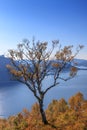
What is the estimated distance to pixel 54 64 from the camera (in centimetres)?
2109

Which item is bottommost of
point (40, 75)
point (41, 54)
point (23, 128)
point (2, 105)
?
point (2, 105)

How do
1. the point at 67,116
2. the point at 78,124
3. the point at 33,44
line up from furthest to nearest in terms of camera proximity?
the point at 67,116 < the point at 33,44 < the point at 78,124

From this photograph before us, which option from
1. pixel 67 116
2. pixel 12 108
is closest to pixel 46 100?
pixel 12 108

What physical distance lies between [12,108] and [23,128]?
111 m

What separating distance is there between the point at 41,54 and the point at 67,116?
6.52m

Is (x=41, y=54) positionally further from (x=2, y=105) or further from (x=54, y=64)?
(x=2, y=105)

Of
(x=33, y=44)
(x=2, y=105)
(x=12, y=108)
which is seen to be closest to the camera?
(x=33, y=44)

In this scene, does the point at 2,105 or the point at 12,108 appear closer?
the point at 12,108

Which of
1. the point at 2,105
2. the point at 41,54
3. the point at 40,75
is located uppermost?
the point at 41,54

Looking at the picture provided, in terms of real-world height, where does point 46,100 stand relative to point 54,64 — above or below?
below

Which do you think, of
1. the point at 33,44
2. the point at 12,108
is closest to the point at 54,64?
the point at 33,44

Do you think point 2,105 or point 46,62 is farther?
point 2,105

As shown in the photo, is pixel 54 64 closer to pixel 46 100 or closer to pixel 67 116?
pixel 67 116

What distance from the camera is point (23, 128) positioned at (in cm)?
2061
